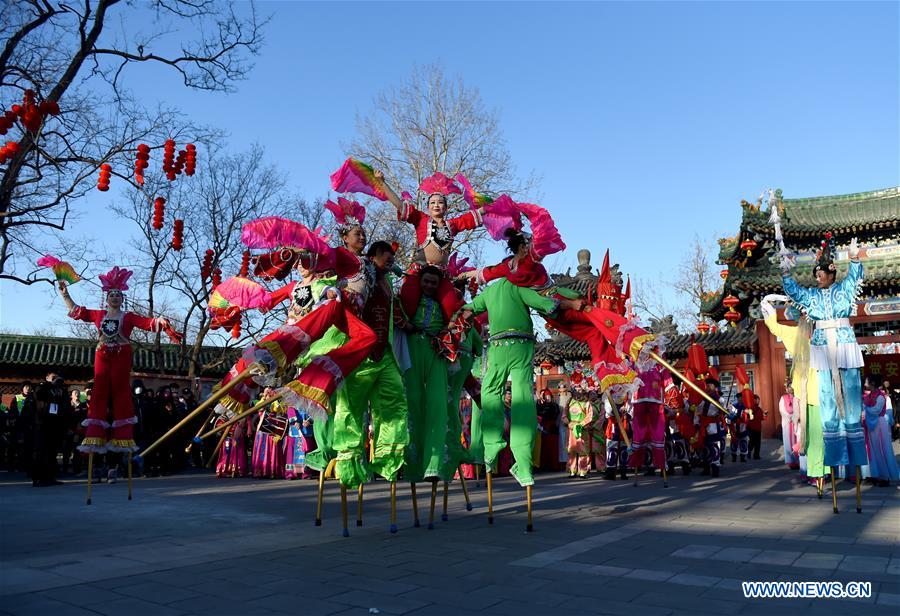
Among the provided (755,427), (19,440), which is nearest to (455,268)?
(19,440)

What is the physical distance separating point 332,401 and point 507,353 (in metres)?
1.60

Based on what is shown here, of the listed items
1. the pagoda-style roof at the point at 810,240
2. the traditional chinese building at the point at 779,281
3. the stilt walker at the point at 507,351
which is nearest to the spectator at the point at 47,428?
the stilt walker at the point at 507,351

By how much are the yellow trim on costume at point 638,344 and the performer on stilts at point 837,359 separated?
216 cm

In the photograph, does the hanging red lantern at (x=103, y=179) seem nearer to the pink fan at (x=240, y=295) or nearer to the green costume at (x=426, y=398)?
the pink fan at (x=240, y=295)

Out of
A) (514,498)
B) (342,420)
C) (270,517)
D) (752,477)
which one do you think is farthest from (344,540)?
(752,477)

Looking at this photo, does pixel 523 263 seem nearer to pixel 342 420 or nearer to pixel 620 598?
pixel 342 420

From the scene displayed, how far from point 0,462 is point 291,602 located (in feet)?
53.2

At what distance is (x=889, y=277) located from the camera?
71.5 feet

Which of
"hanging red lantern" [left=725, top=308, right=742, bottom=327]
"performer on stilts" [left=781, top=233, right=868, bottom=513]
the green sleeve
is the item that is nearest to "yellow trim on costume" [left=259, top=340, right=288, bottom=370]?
the green sleeve

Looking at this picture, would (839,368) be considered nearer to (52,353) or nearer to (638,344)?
(638,344)

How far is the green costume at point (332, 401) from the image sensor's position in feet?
17.5

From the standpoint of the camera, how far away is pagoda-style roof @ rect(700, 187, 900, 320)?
76.0 feet

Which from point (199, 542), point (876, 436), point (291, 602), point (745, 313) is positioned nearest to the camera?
point (291, 602)

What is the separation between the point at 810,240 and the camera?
83.3 feet
